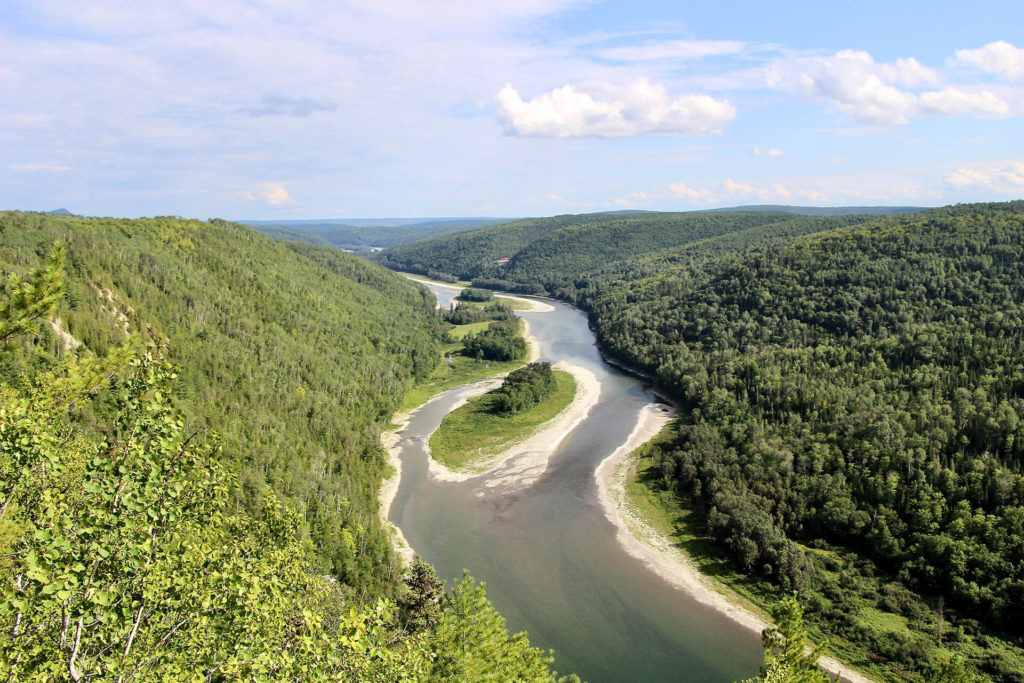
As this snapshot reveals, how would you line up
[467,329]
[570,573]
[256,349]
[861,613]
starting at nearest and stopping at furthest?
[861,613], [570,573], [256,349], [467,329]

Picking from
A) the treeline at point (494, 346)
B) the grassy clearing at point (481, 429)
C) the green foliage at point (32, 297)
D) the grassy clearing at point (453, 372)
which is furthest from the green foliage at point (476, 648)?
the treeline at point (494, 346)

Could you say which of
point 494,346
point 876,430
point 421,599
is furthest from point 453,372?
point 421,599

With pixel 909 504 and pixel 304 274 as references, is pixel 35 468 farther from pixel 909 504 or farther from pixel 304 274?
pixel 304 274

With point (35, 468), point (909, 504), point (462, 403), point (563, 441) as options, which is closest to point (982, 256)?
point (909, 504)

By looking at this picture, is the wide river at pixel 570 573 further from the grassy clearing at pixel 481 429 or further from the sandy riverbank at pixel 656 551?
the grassy clearing at pixel 481 429

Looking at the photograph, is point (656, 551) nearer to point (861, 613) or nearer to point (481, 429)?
point (861, 613)

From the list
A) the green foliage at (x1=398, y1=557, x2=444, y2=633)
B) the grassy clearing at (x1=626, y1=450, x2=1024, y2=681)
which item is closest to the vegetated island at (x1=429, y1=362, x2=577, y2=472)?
the grassy clearing at (x1=626, y1=450, x2=1024, y2=681)
